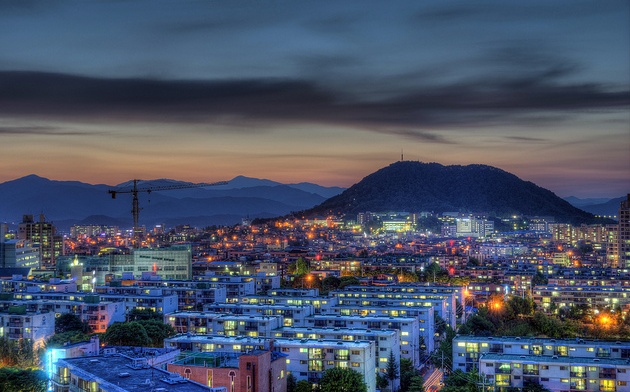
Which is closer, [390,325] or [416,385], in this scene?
[416,385]

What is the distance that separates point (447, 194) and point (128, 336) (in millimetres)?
128956

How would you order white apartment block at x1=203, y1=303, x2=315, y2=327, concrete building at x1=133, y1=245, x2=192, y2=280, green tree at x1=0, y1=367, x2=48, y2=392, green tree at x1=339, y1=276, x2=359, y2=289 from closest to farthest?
green tree at x1=0, y1=367, x2=48, y2=392 < white apartment block at x1=203, y1=303, x2=315, y2=327 < green tree at x1=339, y1=276, x2=359, y2=289 < concrete building at x1=133, y1=245, x2=192, y2=280

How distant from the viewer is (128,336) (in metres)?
21.7

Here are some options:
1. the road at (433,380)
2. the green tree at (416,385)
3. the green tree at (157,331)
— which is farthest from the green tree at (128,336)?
the road at (433,380)

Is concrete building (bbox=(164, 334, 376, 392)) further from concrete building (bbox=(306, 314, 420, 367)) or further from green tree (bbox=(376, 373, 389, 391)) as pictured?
concrete building (bbox=(306, 314, 420, 367))

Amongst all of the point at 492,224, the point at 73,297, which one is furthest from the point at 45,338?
the point at 492,224

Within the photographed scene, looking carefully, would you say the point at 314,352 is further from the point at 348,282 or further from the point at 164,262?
the point at 164,262

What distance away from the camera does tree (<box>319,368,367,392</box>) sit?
17062mm

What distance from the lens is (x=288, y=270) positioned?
52094 mm

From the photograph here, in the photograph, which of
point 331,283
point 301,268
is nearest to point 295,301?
point 331,283

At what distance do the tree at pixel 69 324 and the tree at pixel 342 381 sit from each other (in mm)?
10580

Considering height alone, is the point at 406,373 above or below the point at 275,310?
below

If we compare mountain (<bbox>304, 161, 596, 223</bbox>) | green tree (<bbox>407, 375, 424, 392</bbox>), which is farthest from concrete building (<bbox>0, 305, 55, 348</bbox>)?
mountain (<bbox>304, 161, 596, 223</bbox>)

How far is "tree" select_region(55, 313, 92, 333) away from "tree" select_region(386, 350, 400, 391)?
1025 cm
